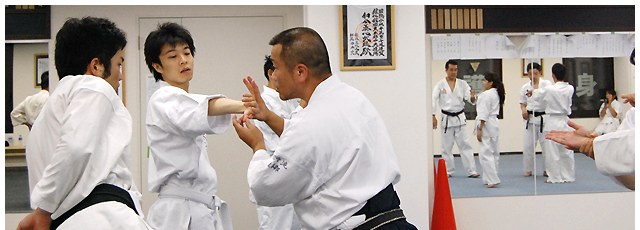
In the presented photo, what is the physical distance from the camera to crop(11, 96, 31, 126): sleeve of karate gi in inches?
156

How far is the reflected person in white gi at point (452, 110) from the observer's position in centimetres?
385

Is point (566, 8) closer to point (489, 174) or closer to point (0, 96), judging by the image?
point (489, 174)

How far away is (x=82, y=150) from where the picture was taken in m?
1.41

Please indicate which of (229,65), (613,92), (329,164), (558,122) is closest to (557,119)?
(558,122)

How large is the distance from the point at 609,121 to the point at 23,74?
16.2ft

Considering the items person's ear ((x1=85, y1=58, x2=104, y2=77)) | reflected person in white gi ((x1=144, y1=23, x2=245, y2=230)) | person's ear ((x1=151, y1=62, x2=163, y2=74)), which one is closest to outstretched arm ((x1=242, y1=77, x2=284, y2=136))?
reflected person in white gi ((x1=144, y1=23, x2=245, y2=230))

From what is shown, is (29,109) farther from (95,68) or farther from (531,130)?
(531,130)

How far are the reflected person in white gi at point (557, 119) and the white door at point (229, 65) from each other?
7.78 feet

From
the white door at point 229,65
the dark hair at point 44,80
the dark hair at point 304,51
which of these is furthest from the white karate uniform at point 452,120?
the dark hair at point 44,80

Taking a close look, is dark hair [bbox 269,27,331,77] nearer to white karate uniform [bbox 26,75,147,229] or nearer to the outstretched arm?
the outstretched arm

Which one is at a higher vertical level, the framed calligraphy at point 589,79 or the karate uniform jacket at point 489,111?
the framed calligraphy at point 589,79

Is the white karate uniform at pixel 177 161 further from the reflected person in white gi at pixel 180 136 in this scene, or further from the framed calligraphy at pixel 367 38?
the framed calligraphy at pixel 367 38

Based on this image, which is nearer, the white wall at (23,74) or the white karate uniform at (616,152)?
the white karate uniform at (616,152)

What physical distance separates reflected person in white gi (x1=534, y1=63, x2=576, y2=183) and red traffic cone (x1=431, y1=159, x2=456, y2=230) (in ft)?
3.39
